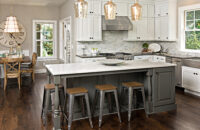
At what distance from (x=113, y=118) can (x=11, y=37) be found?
608cm

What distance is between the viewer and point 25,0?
729 cm

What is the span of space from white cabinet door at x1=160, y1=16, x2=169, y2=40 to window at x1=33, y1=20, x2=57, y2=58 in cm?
442

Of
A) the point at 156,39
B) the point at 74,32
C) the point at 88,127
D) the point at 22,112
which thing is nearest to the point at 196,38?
the point at 156,39

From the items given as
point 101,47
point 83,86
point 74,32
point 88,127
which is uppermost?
point 74,32

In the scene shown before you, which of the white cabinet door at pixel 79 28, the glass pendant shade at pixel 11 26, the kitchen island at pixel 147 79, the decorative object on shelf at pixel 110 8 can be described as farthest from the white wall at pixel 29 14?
the decorative object on shelf at pixel 110 8

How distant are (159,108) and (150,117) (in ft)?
1.10

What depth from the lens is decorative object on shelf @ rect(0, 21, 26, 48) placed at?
26.2 feet

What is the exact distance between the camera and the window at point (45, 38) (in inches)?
343

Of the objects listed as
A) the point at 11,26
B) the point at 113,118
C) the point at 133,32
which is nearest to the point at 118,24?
the point at 133,32

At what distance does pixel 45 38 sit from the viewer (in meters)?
8.95

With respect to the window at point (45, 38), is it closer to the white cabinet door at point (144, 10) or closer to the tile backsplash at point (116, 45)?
the tile backsplash at point (116, 45)

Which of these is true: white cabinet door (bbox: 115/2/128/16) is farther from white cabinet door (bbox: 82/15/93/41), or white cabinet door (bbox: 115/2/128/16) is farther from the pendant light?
the pendant light

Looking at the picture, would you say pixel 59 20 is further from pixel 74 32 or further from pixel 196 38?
pixel 196 38

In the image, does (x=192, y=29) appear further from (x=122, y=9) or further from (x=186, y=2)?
(x=122, y=9)
